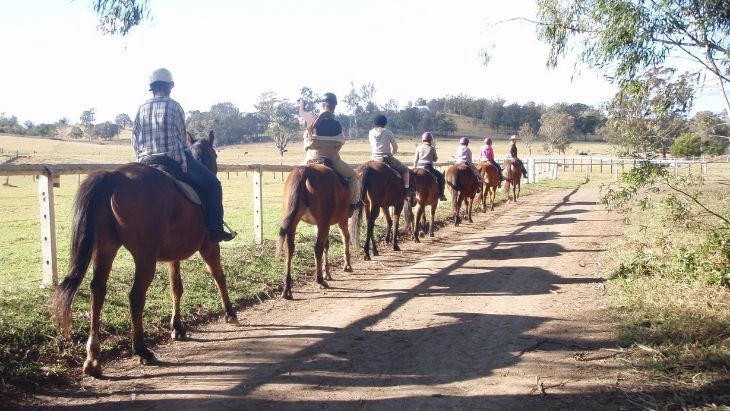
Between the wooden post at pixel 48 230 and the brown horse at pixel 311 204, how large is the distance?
2889mm

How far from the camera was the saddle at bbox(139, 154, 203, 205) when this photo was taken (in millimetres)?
6078

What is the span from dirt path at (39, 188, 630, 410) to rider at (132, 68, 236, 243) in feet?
5.59

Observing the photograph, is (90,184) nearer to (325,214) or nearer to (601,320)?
(325,214)

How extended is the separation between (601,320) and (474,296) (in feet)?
6.23

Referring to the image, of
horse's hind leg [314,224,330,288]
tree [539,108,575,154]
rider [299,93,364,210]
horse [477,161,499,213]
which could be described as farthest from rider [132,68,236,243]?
tree [539,108,575,154]

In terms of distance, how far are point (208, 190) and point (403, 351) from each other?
2.83 meters

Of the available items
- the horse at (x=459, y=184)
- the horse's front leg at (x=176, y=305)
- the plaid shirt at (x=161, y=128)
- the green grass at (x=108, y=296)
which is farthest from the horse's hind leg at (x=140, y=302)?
the horse at (x=459, y=184)

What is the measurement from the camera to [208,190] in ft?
21.3

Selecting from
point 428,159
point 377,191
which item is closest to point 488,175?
point 428,159

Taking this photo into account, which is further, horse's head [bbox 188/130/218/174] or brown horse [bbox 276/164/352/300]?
brown horse [bbox 276/164/352/300]

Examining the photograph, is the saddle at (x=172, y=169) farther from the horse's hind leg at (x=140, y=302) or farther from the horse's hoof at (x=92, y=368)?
the horse's hoof at (x=92, y=368)

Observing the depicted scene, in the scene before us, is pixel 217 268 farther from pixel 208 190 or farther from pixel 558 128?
pixel 558 128

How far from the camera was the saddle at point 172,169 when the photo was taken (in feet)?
19.9

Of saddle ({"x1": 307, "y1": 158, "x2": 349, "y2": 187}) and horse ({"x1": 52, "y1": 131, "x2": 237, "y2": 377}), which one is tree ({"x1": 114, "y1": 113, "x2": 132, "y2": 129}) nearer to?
saddle ({"x1": 307, "y1": 158, "x2": 349, "y2": 187})
